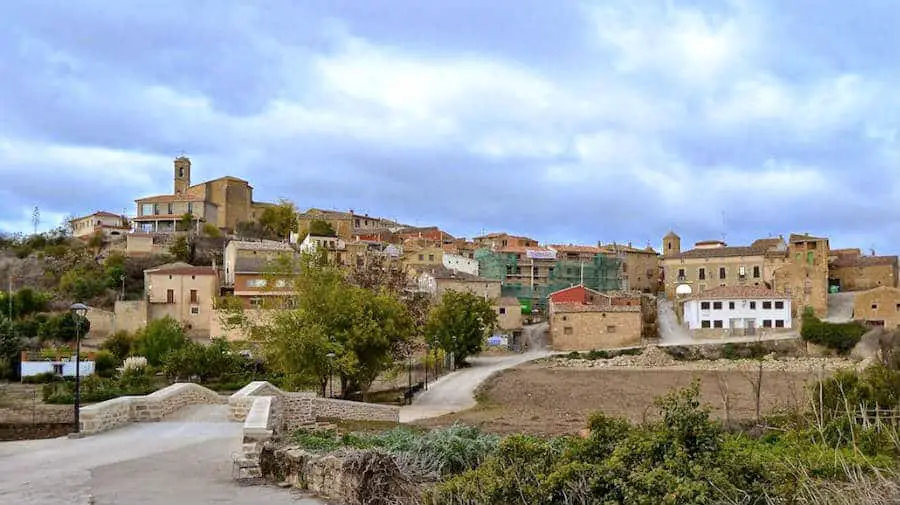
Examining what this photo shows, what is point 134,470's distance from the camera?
1070 centimetres

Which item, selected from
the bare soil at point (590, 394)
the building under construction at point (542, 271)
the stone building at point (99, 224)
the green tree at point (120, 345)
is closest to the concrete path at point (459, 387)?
the bare soil at point (590, 394)

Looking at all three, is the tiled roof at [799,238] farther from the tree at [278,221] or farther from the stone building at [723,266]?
the tree at [278,221]

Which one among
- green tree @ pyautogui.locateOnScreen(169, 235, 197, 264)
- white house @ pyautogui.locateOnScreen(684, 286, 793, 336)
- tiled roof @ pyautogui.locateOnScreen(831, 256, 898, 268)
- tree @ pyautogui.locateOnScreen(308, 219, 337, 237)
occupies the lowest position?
white house @ pyautogui.locateOnScreen(684, 286, 793, 336)

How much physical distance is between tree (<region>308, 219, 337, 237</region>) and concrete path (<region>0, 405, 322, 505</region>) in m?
62.3

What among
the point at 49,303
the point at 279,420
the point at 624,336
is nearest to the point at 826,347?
the point at 624,336

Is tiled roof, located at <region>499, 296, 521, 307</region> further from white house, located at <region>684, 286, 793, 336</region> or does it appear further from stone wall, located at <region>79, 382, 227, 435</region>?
stone wall, located at <region>79, 382, 227, 435</region>

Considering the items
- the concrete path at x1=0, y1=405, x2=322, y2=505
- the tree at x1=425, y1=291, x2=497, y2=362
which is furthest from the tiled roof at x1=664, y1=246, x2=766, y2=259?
the concrete path at x1=0, y1=405, x2=322, y2=505

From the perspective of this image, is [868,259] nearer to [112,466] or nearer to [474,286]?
[474,286]

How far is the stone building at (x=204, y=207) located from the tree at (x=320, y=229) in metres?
8.81

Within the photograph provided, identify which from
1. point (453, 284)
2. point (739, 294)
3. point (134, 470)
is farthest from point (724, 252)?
point (134, 470)

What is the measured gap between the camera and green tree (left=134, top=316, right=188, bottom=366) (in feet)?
137

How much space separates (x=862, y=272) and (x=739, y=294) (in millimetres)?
16916

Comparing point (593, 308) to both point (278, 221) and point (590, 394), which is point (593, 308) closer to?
point (590, 394)

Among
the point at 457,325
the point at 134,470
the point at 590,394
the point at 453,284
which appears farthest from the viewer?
the point at 453,284
